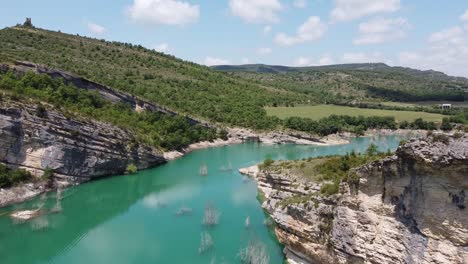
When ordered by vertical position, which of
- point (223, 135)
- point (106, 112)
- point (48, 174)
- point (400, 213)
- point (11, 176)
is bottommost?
point (48, 174)

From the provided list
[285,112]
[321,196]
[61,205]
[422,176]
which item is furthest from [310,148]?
[422,176]

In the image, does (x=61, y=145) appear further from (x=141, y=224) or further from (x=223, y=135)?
(x=223, y=135)

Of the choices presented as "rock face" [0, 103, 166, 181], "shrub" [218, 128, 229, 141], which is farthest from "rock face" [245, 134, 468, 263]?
"shrub" [218, 128, 229, 141]

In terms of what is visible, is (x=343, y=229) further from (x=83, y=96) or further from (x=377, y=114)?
(x=377, y=114)

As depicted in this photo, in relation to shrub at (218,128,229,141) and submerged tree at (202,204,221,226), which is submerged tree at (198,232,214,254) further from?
shrub at (218,128,229,141)

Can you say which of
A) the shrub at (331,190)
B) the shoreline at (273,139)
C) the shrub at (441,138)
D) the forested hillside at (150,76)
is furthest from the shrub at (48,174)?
the shrub at (441,138)

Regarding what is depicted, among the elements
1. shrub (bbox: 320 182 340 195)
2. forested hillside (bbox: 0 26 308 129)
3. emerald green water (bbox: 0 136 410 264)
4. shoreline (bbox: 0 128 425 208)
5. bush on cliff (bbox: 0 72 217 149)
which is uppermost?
forested hillside (bbox: 0 26 308 129)

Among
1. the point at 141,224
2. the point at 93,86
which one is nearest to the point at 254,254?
the point at 141,224
